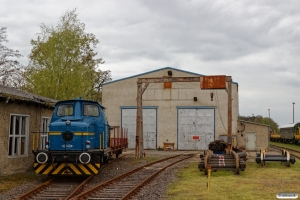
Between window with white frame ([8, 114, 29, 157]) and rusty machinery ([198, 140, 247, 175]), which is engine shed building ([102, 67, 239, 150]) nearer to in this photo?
rusty machinery ([198, 140, 247, 175])

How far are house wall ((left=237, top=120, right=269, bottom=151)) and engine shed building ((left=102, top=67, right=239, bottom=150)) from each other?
1.52m

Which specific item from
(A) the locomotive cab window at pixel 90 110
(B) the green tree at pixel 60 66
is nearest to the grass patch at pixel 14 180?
(A) the locomotive cab window at pixel 90 110

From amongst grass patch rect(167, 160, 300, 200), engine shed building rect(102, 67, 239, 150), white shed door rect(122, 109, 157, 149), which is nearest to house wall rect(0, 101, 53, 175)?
grass patch rect(167, 160, 300, 200)

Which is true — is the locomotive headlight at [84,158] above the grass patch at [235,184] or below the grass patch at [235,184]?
above

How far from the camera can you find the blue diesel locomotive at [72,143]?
41.1 ft

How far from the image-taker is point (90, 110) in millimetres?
14109

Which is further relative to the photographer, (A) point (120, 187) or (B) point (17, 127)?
(B) point (17, 127)

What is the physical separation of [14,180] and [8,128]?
6.65ft

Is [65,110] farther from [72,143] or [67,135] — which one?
[72,143]

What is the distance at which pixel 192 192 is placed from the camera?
10.8 m

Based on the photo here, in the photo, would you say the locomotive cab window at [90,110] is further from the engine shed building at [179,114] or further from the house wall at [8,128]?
the engine shed building at [179,114]

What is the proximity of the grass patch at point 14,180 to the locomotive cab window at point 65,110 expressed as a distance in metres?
2.59

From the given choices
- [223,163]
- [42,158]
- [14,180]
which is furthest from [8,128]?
[223,163]

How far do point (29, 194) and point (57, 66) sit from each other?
21.7 m
